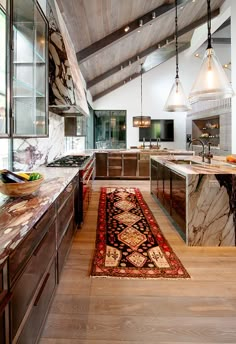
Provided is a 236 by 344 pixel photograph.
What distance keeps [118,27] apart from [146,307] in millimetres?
5373

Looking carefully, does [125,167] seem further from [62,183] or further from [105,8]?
[62,183]

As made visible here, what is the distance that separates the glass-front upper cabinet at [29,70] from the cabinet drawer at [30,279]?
0.93m

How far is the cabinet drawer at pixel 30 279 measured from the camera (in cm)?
114

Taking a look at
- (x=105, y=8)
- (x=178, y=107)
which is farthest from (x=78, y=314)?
(x=105, y=8)

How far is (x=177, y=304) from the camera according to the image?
2.02 meters

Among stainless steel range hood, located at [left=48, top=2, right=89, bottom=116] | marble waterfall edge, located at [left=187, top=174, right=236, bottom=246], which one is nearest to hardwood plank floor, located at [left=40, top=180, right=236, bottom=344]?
marble waterfall edge, located at [left=187, top=174, right=236, bottom=246]

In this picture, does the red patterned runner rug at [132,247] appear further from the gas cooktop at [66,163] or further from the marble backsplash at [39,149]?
the marble backsplash at [39,149]

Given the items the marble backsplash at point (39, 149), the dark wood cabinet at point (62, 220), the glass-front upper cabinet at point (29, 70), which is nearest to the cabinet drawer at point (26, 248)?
the dark wood cabinet at point (62, 220)

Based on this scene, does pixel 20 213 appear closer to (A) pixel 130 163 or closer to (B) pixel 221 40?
(A) pixel 130 163

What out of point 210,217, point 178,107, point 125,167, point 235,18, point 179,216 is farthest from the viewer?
point 125,167

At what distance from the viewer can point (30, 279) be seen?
135cm

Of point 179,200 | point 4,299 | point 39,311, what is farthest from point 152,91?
point 4,299

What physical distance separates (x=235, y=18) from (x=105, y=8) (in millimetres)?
3503

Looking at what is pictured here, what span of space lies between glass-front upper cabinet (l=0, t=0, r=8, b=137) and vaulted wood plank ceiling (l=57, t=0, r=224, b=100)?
251 centimetres
